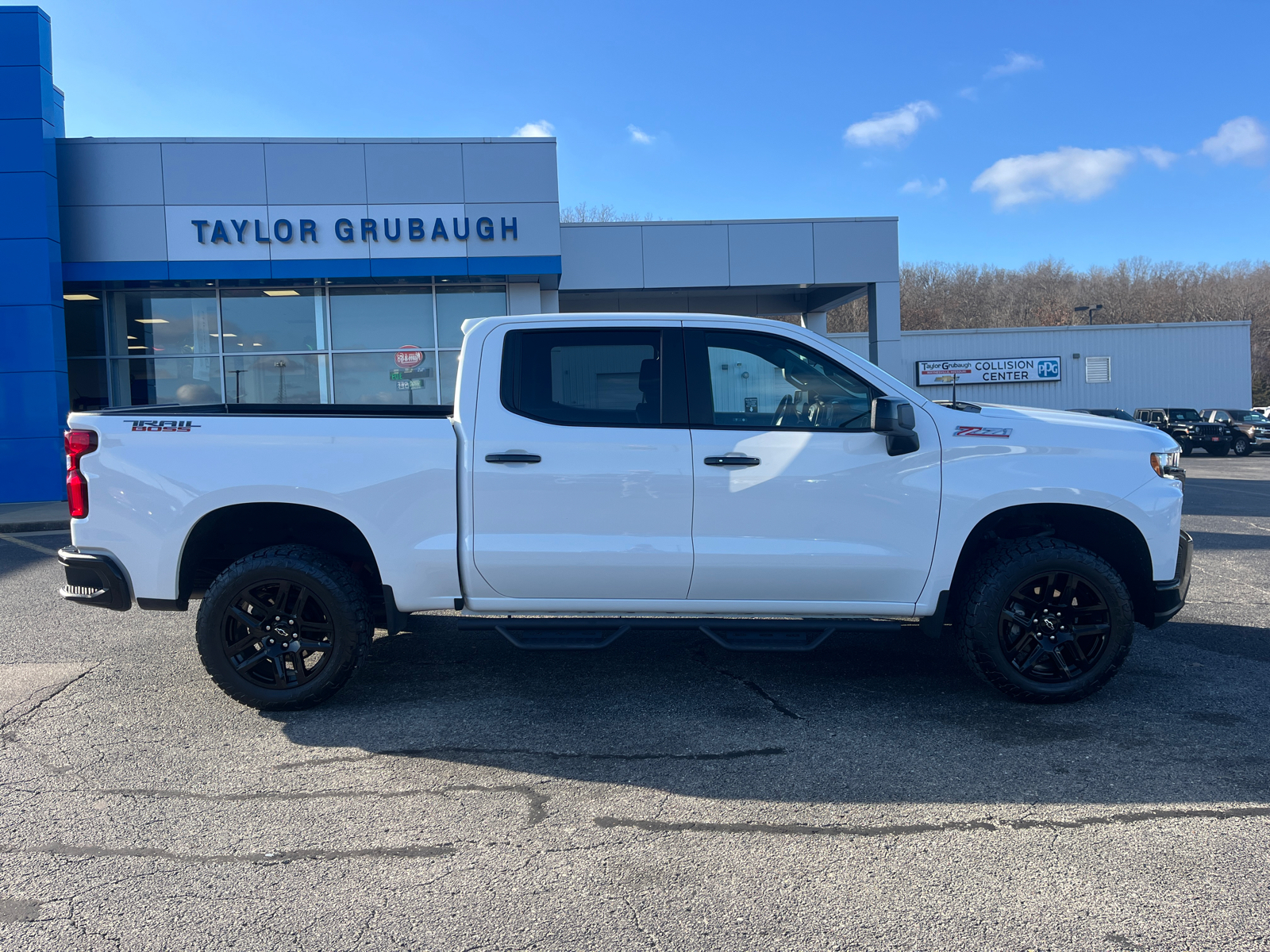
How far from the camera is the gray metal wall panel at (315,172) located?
53.7 feet

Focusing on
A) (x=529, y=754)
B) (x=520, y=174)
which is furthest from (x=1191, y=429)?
(x=529, y=754)

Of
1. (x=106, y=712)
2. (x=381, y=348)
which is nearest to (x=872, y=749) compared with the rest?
(x=106, y=712)

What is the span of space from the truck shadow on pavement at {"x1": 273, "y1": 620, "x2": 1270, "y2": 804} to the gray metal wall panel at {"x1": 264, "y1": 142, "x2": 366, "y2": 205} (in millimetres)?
13148

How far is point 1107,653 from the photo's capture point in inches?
177

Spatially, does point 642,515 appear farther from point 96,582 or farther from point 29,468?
point 29,468

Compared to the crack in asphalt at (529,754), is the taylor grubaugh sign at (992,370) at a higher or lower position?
higher

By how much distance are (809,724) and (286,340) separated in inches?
623

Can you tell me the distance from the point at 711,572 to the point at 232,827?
7.70ft

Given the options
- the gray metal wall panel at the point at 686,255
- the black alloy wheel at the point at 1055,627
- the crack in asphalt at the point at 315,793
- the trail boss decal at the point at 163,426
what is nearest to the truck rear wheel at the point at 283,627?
the trail boss decal at the point at 163,426

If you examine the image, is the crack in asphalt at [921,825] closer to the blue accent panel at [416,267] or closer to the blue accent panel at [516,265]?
the blue accent panel at [516,265]

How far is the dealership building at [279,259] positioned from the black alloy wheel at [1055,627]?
13.7 m

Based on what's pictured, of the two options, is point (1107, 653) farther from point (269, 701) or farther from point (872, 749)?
point (269, 701)

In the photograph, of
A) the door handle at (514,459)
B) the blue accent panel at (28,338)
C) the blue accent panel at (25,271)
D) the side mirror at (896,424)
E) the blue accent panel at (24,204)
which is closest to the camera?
the side mirror at (896,424)

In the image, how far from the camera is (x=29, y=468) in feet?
52.7
